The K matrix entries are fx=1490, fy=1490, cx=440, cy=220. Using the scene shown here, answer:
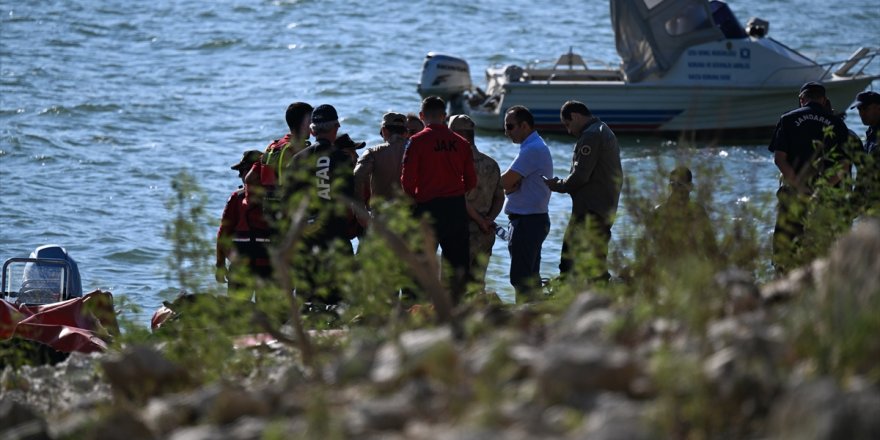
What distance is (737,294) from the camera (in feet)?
18.8

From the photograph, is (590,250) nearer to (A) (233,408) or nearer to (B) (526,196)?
(A) (233,408)

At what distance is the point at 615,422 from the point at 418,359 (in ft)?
3.90

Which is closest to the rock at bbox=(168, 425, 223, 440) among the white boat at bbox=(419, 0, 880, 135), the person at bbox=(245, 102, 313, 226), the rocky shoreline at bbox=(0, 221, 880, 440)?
the rocky shoreline at bbox=(0, 221, 880, 440)

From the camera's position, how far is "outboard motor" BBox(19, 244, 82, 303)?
9742 mm

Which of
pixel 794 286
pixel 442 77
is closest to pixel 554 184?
pixel 794 286

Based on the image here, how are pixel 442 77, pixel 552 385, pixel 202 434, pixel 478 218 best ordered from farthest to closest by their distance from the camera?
1. pixel 442 77
2. pixel 478 218
3. pixel 202 434
4. pixel 552 385

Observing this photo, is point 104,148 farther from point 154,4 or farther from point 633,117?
point 154,4

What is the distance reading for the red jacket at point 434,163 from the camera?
30.2 feet

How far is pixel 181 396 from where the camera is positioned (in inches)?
223

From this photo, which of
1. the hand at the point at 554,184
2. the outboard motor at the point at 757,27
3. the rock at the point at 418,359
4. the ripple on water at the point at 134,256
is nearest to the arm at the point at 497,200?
the hand at the point at 554,184

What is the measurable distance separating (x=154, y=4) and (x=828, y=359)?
37497mm

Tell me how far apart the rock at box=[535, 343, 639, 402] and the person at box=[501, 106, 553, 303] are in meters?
5.06

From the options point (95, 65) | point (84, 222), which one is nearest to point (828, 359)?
point (84, 222)

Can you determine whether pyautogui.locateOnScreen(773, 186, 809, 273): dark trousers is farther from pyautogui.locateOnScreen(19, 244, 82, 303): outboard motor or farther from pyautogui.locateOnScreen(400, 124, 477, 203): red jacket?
pyautogui.locateOnScreen(19, 244, 82, 303): outboard motor
